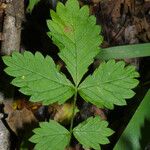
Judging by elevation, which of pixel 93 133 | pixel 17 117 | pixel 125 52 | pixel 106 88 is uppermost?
pixel 125 52

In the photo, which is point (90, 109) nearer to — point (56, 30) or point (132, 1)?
point (56, 30)

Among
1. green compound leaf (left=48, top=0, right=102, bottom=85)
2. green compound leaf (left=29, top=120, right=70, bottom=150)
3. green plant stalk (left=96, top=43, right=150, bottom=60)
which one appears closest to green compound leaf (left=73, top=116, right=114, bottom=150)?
green compound leaf (left=29, top=120, right=70, bottom=150)

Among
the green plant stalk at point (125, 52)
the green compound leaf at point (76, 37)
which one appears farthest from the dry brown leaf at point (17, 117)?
the green compound leaf at point (76, 37)

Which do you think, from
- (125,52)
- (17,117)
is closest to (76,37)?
(125,52)

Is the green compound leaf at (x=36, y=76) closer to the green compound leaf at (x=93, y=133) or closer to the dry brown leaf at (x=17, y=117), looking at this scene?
the green compound leaf at (x=93, y=133)

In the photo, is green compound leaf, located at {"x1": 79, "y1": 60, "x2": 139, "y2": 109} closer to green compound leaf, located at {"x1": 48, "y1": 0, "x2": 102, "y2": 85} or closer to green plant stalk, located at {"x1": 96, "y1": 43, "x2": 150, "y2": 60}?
green compound leaf, located at {"x1": 48, "y1": 0, "x2": 102, "y2": 85}

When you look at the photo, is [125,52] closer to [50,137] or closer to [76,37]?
[76,37]

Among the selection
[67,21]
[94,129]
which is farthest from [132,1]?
[94,129]

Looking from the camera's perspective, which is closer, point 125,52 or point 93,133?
point 93,133
